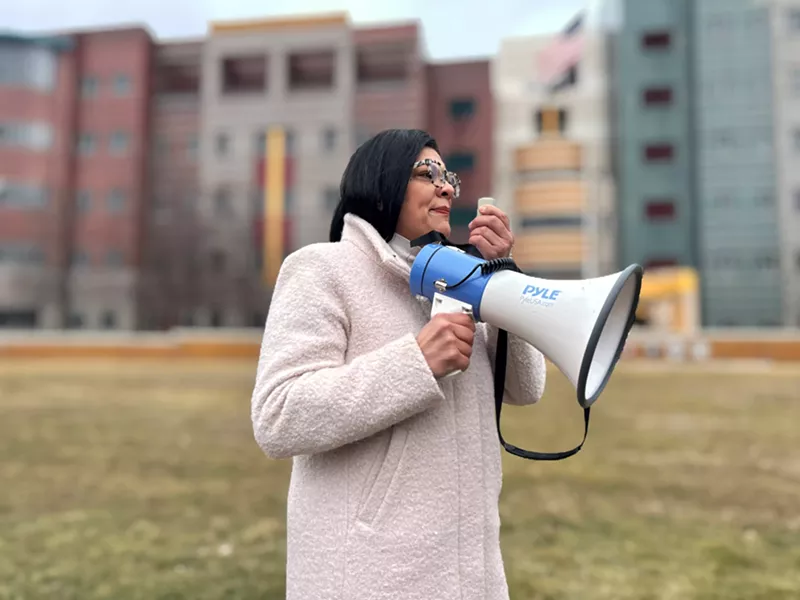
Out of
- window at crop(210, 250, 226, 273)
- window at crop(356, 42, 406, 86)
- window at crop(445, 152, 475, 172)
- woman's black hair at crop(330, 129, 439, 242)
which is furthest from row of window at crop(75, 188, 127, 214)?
woman's black hair at crop(330, 129, 439, 242)

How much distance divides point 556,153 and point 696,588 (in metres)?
29.1

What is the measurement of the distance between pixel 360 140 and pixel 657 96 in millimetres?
13731

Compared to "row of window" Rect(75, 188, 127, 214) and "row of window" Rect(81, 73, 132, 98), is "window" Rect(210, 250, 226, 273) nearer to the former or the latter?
"row of window" Rect(75, 188, 127, 214)

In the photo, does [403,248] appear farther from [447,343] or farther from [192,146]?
[192,146]

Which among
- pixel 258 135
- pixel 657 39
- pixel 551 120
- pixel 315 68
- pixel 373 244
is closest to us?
pixel 373 244

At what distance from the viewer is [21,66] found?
1230 inches

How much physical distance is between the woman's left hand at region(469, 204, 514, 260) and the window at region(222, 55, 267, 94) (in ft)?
112

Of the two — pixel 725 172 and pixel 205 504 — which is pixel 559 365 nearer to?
pixel 205 504

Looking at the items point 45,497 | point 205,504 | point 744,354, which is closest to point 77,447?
point 45,497

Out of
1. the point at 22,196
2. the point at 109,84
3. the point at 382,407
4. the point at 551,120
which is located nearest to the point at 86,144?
the point at 109,84

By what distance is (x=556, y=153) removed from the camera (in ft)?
99.7

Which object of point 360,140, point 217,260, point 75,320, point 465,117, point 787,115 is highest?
point 465,117

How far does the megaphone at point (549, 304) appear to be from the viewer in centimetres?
102

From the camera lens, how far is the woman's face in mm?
1229
